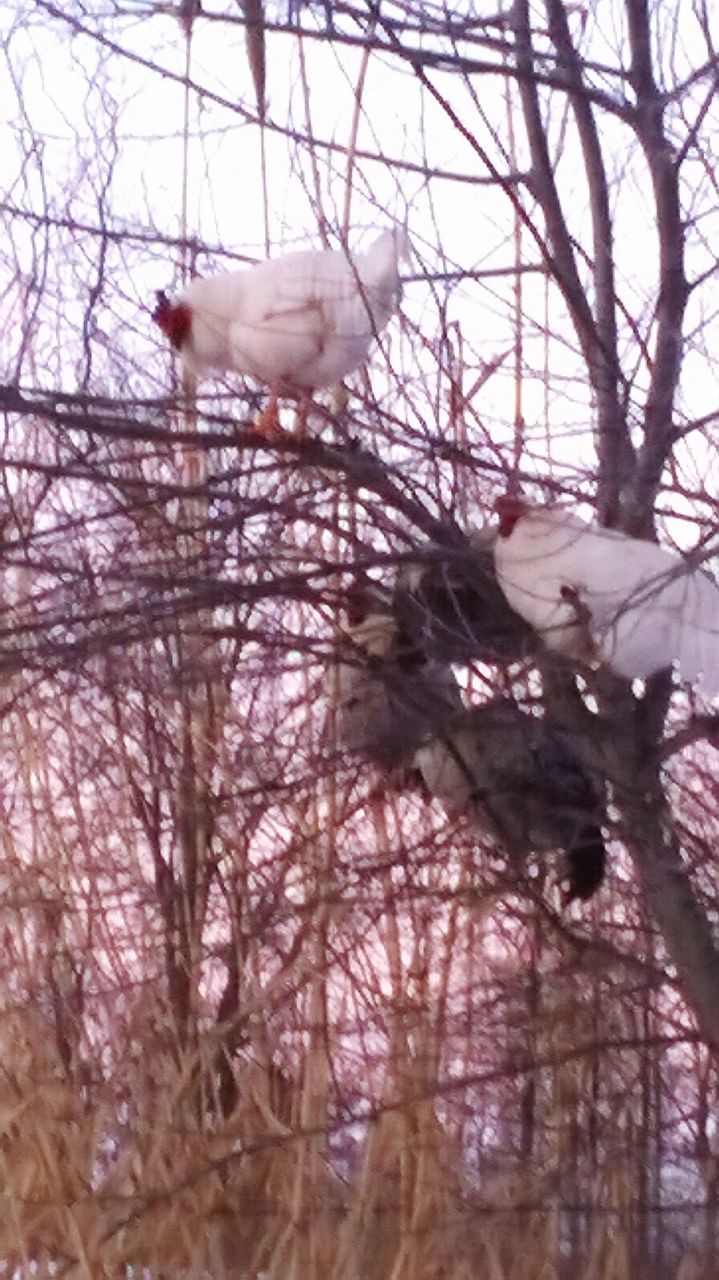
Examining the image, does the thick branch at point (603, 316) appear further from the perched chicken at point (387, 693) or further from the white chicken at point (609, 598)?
the perched chicken at point (387, 693)

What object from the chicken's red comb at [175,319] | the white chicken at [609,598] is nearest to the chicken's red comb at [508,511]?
the white chicken at [609,598]

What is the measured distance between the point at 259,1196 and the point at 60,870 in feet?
1.10

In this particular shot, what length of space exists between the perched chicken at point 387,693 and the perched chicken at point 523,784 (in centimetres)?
2

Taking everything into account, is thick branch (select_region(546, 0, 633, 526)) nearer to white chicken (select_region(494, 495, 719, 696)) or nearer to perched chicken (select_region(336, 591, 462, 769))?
white chicken (select_region(494, 495, 719, 696))

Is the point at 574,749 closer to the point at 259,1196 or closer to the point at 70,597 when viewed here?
the point at 70,597

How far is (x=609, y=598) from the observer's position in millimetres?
744

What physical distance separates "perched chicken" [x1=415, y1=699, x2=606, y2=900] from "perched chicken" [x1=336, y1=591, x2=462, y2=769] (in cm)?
2

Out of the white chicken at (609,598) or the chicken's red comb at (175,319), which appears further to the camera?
the chicken's red comb at (175,319)

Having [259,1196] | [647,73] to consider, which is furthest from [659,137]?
[259,1196]

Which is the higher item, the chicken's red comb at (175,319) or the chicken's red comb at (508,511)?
the chicken's red comb at (175,319)

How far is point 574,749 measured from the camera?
81 cm

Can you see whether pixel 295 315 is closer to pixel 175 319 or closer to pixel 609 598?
pixel 175 319

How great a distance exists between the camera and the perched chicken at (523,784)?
32.5 inches

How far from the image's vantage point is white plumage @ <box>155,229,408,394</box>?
33.5 inches
